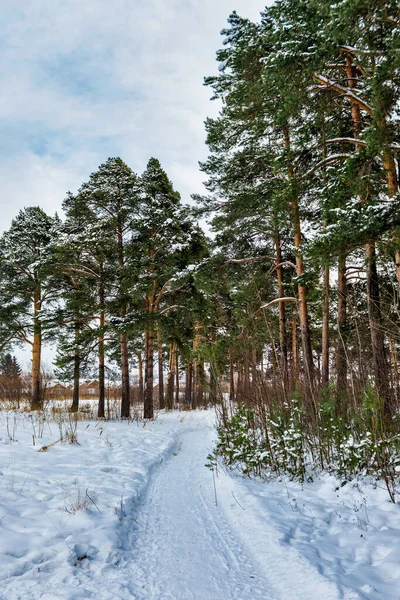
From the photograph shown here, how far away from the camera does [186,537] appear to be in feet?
10.0

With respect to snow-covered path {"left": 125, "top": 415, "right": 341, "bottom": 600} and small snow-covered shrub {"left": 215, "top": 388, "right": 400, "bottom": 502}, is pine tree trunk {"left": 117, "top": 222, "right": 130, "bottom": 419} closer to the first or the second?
small snow-covered shrub {"left": 215, "top": 388, "right": 400, "bottom": 502}

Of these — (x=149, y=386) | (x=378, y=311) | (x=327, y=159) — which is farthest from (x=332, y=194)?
(x=149, y=386)

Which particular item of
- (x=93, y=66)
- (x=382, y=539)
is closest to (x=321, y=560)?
(x=382, y=539)

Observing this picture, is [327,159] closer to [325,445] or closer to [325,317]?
[325,317]

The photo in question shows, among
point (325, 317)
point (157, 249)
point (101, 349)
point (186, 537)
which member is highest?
point (157, 249)

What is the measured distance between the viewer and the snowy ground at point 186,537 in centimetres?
218

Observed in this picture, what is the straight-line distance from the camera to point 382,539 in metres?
2.71

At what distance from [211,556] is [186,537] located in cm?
43

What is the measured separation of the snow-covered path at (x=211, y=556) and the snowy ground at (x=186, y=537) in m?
0.01

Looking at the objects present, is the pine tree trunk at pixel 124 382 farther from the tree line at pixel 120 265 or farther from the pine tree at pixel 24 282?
the pine tree at pixel 24 282

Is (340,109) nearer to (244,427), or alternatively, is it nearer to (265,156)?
(265,156)

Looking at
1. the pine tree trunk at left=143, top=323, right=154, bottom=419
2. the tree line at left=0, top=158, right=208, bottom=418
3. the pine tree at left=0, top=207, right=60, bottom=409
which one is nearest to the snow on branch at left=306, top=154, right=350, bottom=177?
the tree line at left=0, top=158, right=208, bottom=418

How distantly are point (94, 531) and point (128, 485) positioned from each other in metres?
1.60

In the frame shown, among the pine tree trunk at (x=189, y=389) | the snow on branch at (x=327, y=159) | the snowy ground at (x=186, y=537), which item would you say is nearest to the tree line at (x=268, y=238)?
the snow on branch at (x=327, y=159)
